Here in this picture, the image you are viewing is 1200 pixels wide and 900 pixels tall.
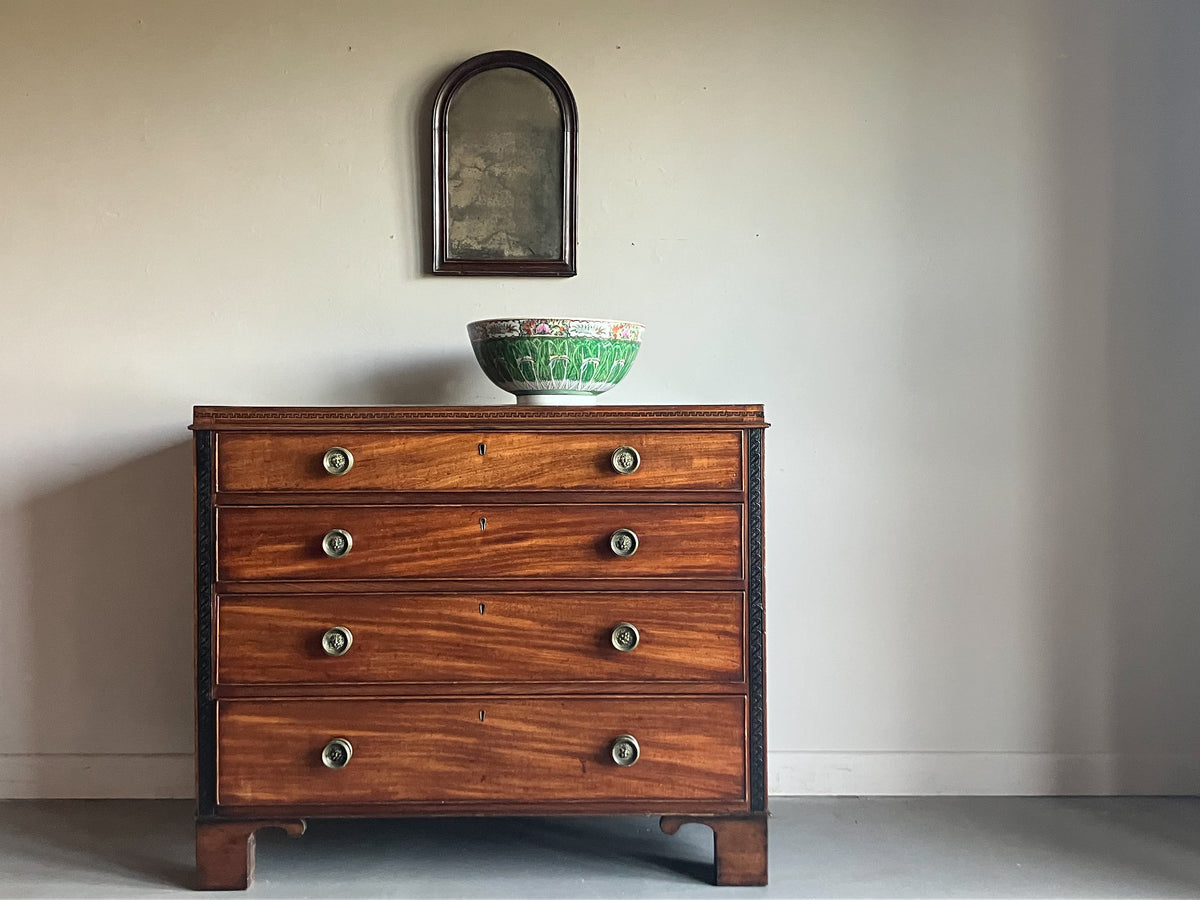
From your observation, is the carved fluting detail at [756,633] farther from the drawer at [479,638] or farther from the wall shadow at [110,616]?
the wall shadow at [110,616]

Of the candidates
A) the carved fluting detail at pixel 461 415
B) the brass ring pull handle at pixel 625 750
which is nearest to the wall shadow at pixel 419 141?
the carved fluting detail at pixel 461 415

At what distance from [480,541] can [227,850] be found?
0.78 metres

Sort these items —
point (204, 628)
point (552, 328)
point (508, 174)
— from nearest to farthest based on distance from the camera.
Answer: point (204, 628)
point (552, 328)
point (508, 174)

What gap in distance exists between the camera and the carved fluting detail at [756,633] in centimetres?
194

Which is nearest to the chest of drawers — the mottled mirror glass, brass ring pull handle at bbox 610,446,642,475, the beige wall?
brass ring pull handle at bbox 610,446,642,475

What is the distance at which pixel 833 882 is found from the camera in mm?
1993

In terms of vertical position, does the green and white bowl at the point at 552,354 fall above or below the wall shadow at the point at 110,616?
above

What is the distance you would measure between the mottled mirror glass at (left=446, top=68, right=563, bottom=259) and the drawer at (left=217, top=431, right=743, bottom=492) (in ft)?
2.39

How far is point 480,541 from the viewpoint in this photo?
1.93 m

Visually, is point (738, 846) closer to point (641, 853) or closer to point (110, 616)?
point (641, 853)

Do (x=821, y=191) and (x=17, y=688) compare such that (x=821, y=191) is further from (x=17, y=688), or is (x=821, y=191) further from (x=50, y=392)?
(x=17, y=688)

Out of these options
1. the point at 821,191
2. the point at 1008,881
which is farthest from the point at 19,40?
the point at 1008,881

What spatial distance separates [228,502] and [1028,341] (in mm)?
1946

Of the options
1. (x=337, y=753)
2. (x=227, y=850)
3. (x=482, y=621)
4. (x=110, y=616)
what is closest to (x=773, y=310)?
(x=482, y=621)
